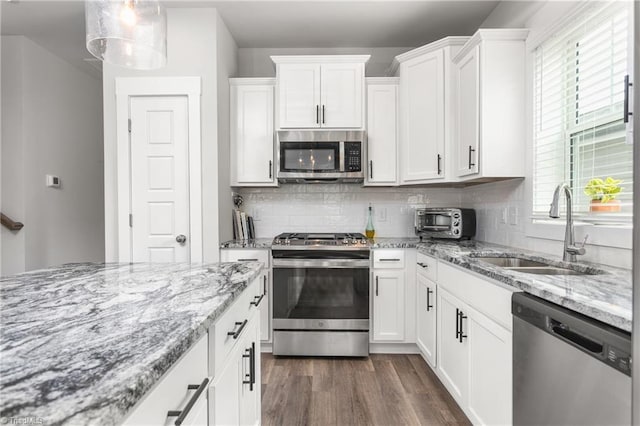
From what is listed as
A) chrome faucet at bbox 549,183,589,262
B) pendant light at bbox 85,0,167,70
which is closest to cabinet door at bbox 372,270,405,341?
chrome faucet at bbox 549,183,589,262

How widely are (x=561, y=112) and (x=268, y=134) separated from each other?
7.21ft

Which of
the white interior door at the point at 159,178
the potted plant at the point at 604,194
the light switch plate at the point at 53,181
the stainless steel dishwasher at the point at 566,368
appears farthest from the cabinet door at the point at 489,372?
the light switch plate at the point at 53,181

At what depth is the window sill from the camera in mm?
1466

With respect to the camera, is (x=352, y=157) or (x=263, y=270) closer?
(x=263, y=270)

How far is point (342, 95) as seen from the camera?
2908mm

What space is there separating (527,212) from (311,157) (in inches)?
66.5

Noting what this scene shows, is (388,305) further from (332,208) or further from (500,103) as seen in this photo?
(500,103)

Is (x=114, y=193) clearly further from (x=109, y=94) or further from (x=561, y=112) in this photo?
(x=561, y=112)

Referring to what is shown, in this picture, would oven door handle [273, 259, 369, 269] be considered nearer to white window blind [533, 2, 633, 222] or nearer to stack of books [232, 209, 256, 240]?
stack of books [232, 209, 256, 240]

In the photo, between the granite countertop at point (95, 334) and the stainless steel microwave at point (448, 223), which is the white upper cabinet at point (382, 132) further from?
the granite countertop at point (95, 334)

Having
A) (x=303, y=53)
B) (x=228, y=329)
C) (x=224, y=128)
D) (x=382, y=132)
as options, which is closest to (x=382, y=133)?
(x=382, y=132)

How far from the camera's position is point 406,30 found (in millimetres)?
3043

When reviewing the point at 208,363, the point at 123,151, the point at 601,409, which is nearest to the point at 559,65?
the point at 601,409

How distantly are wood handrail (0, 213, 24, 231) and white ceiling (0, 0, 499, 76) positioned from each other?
169 centimetres
